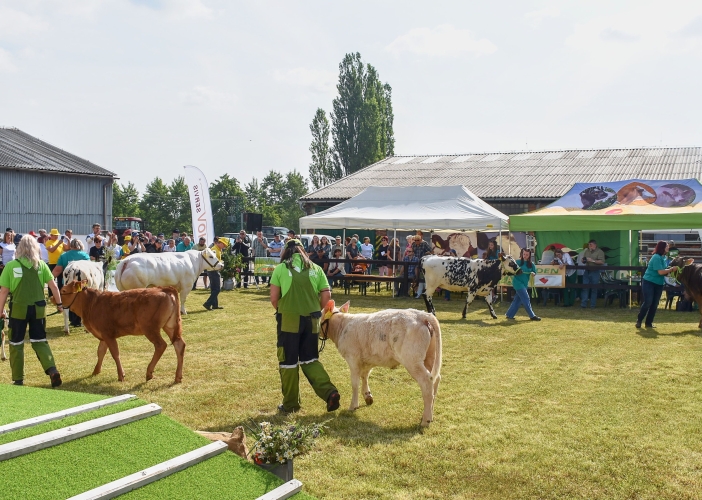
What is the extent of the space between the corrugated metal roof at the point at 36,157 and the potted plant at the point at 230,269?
60.0ft

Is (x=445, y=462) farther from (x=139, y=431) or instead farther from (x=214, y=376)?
(x=214, y=376)

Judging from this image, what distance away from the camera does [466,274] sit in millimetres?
16453

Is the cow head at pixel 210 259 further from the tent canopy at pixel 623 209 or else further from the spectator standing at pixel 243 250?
the tent canopy at pixel 623 209

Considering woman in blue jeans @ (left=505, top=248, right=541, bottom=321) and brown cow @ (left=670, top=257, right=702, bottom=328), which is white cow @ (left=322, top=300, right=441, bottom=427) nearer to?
woman in blue jeans @ (left=505, top=248, right=541, bottom=321)

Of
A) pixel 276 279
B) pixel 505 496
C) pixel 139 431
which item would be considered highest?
pixel 276 279

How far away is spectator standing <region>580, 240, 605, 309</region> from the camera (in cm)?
1812

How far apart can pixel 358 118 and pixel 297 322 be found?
47.3 m

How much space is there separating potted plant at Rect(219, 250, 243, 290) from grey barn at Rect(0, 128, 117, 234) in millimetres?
17906

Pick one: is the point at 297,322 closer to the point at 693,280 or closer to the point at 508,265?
the point at 508,265

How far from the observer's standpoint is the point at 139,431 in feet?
15.4

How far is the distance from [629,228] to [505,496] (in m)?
13.9

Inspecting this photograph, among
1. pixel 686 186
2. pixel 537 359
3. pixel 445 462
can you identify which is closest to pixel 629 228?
pixel 686 186

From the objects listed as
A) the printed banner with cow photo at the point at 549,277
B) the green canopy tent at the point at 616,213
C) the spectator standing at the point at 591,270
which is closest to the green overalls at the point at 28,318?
the green canopy tent at the point at 616,213

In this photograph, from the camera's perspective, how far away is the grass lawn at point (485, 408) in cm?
554
